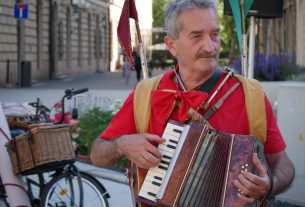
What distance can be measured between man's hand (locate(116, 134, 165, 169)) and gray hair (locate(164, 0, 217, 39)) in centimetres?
44

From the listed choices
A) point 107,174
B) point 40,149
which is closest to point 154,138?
point 40,149

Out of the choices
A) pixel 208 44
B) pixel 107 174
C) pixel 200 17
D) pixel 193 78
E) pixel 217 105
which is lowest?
pixel 107 174

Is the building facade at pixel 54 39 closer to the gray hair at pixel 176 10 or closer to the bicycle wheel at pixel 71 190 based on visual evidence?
the bicycle wheel at pixel 71 190

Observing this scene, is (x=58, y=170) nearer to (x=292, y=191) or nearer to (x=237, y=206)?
(x=292, y=191)

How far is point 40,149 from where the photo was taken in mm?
5426

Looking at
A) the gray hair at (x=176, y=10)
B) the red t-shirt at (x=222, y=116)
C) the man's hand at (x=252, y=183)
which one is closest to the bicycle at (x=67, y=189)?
the red t-shirt at (x=222, y=116)

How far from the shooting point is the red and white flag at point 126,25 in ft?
10.7

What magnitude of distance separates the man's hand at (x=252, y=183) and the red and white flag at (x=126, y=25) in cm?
114

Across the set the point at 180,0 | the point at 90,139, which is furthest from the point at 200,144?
the point at 90,139

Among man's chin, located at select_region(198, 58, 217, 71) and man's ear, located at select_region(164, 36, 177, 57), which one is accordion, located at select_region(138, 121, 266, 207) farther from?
man's ear, located at select_region(164, 36, 177, 57)

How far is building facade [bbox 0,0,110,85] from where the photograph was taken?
28.3m

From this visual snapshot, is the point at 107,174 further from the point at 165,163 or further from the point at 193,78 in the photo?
the point at 165,163

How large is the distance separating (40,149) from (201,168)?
322 cm

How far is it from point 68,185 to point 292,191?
101 inches
